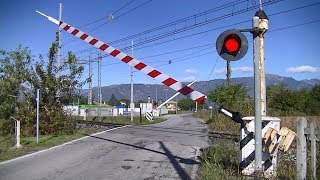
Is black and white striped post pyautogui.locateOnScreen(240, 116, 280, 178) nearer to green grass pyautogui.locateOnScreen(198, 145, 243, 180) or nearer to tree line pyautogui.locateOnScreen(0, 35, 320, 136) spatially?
green grass pyautogui.locateOnScreen(198, 145, 243, 180)

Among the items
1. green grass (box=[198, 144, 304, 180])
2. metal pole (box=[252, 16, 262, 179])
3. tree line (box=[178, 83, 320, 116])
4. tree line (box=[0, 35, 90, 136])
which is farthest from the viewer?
tree line (box=[178, 83, 320, 116])

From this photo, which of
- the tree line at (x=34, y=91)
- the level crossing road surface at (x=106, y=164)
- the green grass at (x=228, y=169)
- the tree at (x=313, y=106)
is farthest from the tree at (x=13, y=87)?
the tree at (x=313, y=106)

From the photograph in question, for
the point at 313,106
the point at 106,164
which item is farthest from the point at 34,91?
the point at 313,106

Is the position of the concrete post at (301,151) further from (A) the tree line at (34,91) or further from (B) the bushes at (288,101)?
(B) the bushes at (288,101)

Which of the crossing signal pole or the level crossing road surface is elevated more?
the crossing signal pole

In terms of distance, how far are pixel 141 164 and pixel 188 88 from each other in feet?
10.4

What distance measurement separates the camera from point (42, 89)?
23812 mm

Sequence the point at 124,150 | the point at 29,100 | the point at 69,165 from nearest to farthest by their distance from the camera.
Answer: the point at 69,165 < the point at 124,150 < the point at 29,100

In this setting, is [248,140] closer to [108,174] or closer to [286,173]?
[286,173]

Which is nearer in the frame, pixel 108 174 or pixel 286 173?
pixel 286 173

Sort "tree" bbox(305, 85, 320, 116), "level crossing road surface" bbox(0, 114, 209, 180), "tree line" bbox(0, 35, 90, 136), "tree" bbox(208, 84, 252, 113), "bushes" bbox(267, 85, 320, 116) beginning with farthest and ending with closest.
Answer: "tree" bbox(305, 85, 320, 116), "bushes" bbox(267, 85, 320, 116), "tree" bbox(208, 84, 252, 113), "tree line" bbox(0, 35, 90, 136), "level crossing road surface" bbox(0, 114, 209, 180)

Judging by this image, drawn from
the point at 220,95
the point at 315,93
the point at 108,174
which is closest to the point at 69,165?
the point at 108,174

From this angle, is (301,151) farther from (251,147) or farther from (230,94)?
(230,94)

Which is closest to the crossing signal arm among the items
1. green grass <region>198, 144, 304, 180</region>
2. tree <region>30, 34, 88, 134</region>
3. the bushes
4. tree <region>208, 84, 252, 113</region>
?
green grass <region>198, 144, 304, 180</region>
